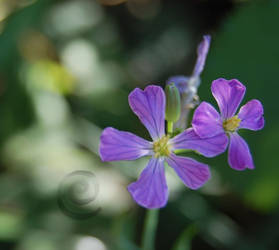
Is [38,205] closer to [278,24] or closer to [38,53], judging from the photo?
[38,53]

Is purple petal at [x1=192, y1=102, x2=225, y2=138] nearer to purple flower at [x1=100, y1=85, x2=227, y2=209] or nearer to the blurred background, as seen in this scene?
purple flower at [x1=100, y1=85, x2=227, y2=209]

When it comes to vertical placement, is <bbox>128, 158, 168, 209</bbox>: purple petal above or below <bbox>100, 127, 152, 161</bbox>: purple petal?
below

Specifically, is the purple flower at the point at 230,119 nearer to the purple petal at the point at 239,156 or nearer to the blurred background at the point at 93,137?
the purple petal at the point at 239,156

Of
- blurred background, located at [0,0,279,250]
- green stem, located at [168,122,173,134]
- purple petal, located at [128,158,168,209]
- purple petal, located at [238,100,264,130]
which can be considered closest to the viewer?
purple petal, located at [128,158,168,209]

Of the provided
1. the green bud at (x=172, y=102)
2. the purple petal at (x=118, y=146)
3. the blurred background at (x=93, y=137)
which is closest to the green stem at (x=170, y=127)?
the green bud at (x=172, y=102)

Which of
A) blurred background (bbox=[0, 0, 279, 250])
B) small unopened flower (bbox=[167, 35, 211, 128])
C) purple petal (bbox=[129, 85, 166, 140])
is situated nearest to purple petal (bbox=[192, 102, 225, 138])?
purple petal (bbox=[129, 85, 166, 140])

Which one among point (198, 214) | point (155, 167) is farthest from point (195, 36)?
point (155, 167)

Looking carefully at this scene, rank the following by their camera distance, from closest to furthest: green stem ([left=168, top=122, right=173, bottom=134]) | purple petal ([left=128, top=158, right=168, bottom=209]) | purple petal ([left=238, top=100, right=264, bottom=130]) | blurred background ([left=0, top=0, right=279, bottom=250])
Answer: purple petal ([left=128, top=158, right=168, bottom=209]), purple petal ([left=238, top=100, right=264, bottom=130]), green stem ([left=168, top=122, right=173, bottom=134]), blurred background ([left=0, top=0, right=279, bottom=250])
